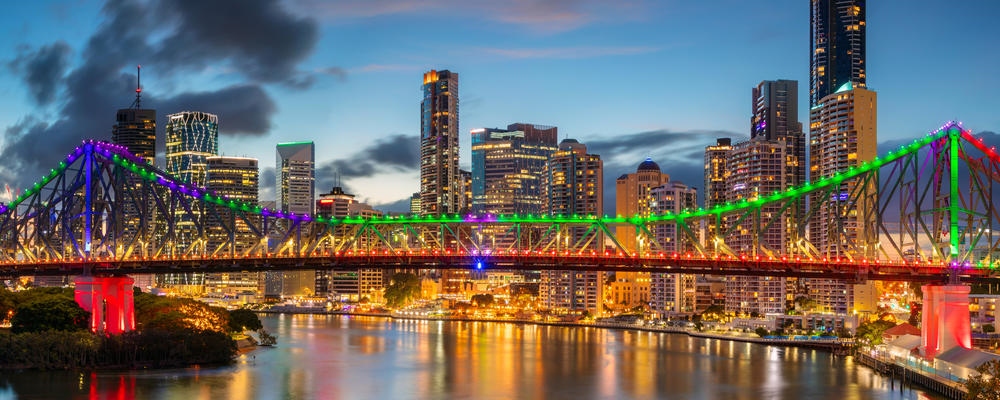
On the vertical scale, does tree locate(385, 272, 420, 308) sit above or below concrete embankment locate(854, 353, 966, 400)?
below

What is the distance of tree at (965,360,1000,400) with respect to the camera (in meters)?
43.4

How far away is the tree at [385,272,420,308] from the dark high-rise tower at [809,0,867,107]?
70591mm

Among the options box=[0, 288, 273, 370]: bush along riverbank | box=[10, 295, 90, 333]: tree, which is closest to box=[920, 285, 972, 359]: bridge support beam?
box=[0, 288, 273, 370]: bush along riverbank

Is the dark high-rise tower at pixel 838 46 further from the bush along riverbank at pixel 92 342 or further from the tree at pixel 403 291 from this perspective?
the bush along riverbank at pixel 92 342

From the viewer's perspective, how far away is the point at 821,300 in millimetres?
128250

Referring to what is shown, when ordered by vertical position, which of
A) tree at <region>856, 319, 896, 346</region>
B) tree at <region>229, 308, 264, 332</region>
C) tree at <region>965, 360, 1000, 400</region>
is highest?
tree at <region>965, 360, 1000, 400</region>

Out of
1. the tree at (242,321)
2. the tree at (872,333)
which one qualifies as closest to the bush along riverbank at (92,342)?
the tree at (242,321)

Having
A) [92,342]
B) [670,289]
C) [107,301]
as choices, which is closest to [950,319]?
[92,342]

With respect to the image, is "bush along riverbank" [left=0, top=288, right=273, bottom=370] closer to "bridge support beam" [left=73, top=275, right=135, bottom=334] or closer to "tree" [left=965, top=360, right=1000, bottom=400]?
"bridge support beam" [left=73, top=275, right=135, bottom=334]

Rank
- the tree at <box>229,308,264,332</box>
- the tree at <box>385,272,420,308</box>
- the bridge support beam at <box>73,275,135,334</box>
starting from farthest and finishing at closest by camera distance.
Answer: the tree at <box>385,272,420,308</box>, the tree at <box>229,308,264,332</box>, the bridge support beam at <box>73,275,135,334</box>

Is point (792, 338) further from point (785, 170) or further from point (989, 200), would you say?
point (785, 170)

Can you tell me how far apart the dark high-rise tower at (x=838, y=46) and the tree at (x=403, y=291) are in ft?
232

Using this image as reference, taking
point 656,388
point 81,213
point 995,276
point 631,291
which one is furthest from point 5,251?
point 631,291

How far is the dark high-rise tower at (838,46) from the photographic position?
176750 mm
